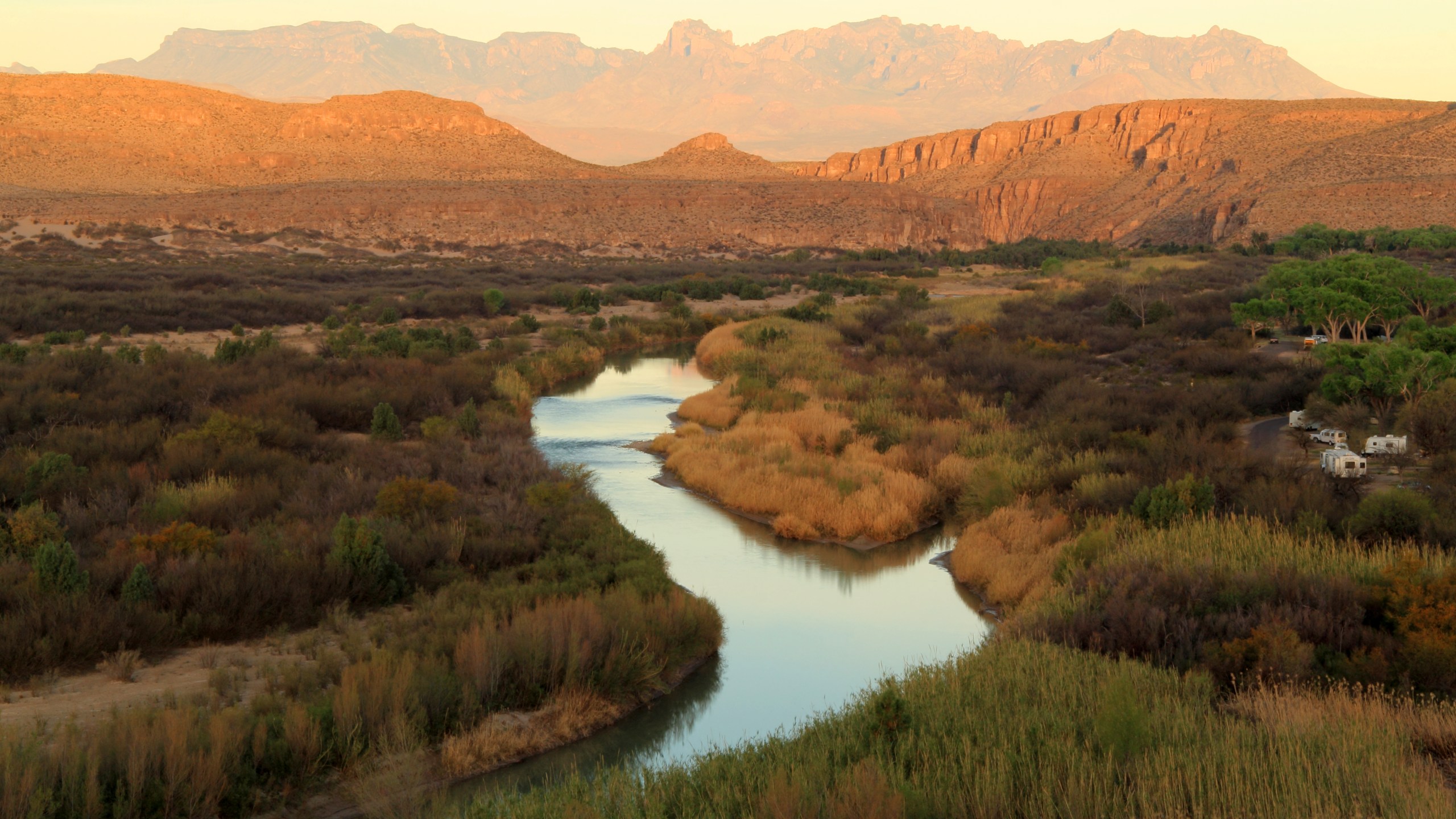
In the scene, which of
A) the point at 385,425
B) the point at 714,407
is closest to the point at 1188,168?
the point at 714,407

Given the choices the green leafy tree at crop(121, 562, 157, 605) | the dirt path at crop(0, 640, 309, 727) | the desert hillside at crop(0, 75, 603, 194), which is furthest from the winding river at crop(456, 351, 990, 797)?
the desert hillside at crop(0, 75, 603, 194)

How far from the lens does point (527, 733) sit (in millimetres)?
8281

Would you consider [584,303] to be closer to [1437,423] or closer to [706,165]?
[1437,423]

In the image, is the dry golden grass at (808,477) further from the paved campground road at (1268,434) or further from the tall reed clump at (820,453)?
the paved campground road at (1268,434)

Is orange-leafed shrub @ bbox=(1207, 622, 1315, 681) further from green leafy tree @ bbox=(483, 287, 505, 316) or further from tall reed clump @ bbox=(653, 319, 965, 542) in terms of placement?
green leafy tree @ bbox=(483, 287, 505, 316)

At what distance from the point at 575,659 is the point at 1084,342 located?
75.8 feet

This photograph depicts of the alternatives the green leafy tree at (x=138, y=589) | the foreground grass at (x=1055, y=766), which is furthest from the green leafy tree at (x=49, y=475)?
the foreground grass at (x=1055, y=766)

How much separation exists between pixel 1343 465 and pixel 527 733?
11.2 meters

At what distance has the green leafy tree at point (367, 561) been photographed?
413 inches

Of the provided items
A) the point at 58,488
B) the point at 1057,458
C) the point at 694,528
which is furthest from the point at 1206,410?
the point at 58,488

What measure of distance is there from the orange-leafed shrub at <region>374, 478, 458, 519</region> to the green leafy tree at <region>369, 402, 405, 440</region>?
4.43m

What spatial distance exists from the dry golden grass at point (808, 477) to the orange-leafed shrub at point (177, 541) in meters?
7.58

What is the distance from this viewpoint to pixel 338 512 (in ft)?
41.0

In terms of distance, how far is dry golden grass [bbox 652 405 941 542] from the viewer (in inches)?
590
